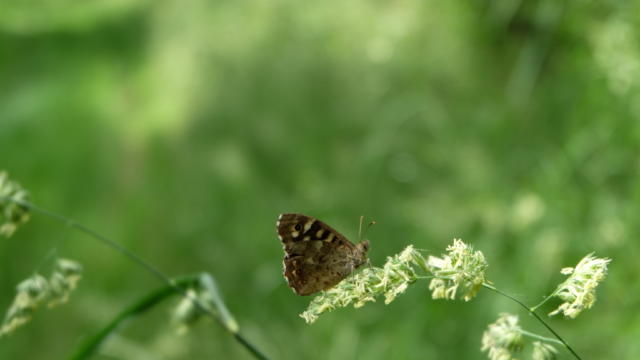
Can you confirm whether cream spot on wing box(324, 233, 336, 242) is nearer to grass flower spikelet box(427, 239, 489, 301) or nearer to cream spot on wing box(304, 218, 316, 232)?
cream spot on wing box(304, 218, 316, 232)

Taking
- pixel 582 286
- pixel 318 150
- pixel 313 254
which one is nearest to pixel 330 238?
pixel 313 254

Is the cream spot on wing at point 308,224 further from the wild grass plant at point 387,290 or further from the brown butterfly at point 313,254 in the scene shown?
the wild grass plant at point 387,290

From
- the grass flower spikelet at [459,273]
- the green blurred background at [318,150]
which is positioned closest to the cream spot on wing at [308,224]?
the grass flower spikelet at [459,273]

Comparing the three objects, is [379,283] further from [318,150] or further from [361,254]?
[318,150]

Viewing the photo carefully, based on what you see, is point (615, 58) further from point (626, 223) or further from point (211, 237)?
point (211, 237)

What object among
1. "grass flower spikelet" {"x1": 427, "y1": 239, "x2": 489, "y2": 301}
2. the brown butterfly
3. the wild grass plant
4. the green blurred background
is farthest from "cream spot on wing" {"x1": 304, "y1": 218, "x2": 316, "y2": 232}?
the green blurred background
